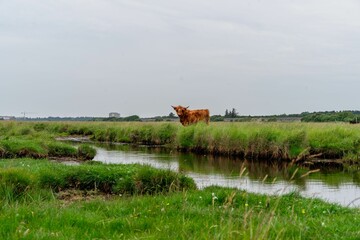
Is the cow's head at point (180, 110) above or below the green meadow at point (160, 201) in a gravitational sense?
above

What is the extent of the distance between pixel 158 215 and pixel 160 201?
1.49m

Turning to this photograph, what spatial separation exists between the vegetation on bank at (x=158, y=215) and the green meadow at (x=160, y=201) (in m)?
0.02

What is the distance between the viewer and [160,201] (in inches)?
325

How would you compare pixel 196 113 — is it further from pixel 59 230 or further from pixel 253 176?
pixel 59 230

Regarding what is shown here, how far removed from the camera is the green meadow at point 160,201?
542 cm

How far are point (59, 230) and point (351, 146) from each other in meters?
19.3

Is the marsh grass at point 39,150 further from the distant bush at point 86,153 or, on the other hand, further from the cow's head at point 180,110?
the cow's head at point 180,110

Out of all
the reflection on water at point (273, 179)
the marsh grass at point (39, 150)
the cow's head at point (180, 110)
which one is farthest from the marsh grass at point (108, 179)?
the cow's head at point (180, 110)

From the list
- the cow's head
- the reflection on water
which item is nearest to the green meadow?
the reflection on water

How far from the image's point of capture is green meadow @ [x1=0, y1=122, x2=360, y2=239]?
542cm

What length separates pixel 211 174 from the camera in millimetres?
16859

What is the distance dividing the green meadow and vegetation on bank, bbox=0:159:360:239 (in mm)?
16

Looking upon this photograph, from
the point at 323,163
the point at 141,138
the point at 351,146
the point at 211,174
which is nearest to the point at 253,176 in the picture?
the point at 211,174

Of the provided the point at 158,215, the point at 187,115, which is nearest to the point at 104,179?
the point at 158,215
